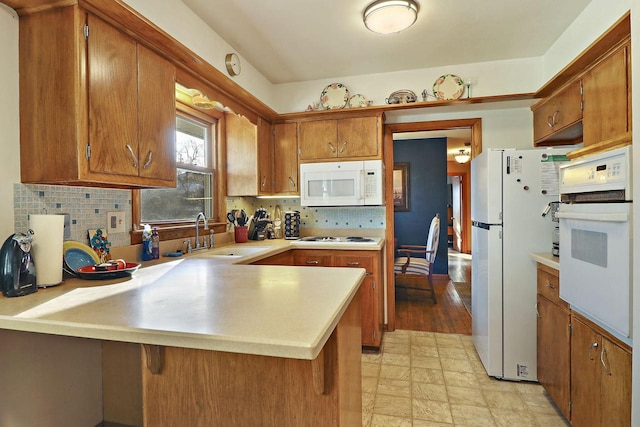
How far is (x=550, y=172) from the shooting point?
2.23m

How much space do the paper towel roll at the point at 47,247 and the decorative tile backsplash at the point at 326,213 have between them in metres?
1.97

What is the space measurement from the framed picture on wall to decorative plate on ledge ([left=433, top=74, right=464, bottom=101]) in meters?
2.85

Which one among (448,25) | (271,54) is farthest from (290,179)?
(448,25)

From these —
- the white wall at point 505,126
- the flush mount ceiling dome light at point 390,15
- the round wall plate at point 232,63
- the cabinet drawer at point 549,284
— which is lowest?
the cabinet drawer at point 549,284

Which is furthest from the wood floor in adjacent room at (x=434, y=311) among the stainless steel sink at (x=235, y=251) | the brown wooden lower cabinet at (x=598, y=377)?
the stainless steel sink at (x=235, y=251)

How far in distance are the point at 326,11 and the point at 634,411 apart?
2441 mm

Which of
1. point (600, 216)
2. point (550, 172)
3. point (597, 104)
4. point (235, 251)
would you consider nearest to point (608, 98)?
point (597, 104)

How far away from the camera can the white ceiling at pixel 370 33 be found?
6.88ft

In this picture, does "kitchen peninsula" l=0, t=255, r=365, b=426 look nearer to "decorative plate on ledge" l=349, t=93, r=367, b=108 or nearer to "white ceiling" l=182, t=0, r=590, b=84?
"white ceiling" l=182, t=0, r=590, b=84

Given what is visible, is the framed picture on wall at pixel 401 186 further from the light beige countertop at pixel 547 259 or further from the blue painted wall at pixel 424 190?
the light beige countertop at pixel 547 259

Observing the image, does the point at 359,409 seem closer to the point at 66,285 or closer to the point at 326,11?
the point at 66,285

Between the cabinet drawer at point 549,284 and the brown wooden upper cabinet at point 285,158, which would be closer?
the cabinet drawer at point 549,284

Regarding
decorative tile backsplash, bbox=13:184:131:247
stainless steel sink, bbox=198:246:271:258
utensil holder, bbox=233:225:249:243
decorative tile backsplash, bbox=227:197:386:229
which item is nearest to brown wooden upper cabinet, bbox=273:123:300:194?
decorative tile backsplash, bbox=227:197:386:229

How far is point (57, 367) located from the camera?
1.54 m
